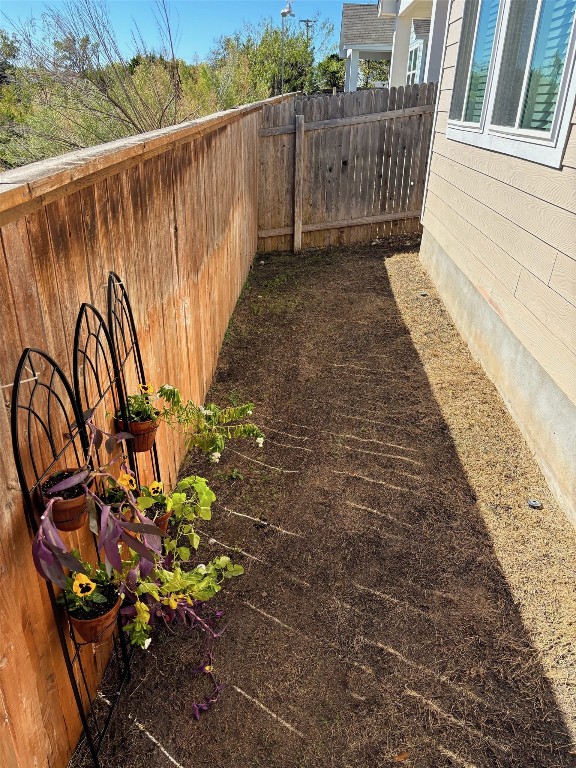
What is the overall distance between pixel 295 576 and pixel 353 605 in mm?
306

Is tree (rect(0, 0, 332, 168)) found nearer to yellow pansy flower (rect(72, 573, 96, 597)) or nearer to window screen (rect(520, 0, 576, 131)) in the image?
window screen (rect(520, 0, 576, 131))

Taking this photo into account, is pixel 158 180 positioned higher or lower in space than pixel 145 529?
higher

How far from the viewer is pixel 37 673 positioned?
58.5 inches

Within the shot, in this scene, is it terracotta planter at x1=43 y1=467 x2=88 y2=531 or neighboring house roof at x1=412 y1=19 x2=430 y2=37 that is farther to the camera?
neighboring house roof at x1=412 y1=19 x2=430 y2=37

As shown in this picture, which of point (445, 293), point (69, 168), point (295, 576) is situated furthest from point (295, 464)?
point (445, 293)

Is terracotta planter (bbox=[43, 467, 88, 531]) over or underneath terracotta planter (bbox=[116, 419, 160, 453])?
over

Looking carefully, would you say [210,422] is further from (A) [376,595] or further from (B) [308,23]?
(B) [308,23]

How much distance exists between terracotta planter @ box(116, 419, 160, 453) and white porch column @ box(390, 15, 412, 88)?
14.1 meters

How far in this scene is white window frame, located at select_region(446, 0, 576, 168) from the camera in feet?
9.94

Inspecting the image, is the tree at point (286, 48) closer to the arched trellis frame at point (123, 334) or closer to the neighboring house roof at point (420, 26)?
the neighboring house roof at point (420, 26)

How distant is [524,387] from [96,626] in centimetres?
310

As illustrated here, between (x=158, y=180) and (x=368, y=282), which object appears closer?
(x=158, y=180)

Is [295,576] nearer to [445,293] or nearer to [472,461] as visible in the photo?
[472,461]

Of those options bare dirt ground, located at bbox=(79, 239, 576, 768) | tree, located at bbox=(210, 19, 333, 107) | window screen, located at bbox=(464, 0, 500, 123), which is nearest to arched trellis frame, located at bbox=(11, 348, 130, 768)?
bare dirt ground, located at bbox=(79, 239, 576, 768)
